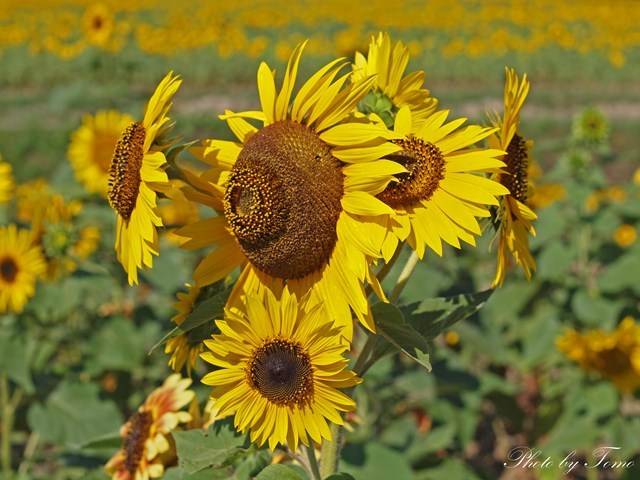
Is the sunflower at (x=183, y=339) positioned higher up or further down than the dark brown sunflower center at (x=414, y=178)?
further down

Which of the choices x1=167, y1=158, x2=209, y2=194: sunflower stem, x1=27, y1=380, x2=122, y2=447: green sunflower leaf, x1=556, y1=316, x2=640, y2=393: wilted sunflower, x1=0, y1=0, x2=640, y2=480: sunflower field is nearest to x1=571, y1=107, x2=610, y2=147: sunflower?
x1=0, y1=0, x2=640, y2=480: sunflower field

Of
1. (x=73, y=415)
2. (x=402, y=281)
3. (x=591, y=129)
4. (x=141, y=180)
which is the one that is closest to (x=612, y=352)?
(x=591, y=129)

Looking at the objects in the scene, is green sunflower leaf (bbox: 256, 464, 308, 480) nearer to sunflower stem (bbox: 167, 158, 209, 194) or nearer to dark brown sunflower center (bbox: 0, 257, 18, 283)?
sunflower stem (bbox: 167, 158, 209, 194)

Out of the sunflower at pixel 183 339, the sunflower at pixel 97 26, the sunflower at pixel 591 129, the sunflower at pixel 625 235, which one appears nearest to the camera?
the sunflower at pixel 183 339

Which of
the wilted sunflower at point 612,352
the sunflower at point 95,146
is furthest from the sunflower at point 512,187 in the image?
the sunflower at point 95,146

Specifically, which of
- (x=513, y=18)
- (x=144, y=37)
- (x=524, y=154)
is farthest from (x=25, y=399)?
(x=513, y=18)

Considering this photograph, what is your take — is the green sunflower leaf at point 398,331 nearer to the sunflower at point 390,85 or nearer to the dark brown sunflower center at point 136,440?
the sunflower at point 390,85

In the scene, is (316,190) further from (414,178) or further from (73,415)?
(73,415)

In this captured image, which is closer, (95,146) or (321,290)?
(321,290)
